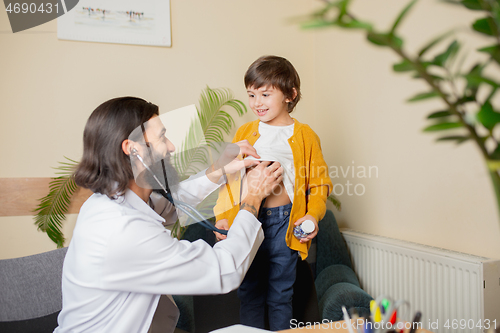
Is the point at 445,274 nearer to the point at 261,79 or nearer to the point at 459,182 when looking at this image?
the point at 459,182

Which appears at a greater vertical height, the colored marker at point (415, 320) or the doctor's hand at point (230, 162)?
the doctor's hand at point (230, 162)

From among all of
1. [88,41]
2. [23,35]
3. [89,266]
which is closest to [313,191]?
[89,266]

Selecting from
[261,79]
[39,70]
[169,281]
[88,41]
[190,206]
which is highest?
[88,41]

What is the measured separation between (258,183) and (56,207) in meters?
1.41

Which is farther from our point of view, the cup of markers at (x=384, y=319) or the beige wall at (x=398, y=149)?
the beige wall at (x=398, y=149)

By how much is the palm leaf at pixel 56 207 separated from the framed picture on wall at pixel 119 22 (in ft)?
2.50

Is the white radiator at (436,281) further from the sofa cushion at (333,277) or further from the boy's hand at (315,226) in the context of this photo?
the boy's hand at (315,226)

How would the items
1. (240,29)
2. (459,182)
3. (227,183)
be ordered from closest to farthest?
(227,183) < (459,182) < (240,29)

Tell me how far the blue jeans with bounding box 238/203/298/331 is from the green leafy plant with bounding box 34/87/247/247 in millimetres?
492

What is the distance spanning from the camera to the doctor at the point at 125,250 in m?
0.96

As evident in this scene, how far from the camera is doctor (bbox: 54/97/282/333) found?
956 mm

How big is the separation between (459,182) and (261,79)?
98 cm

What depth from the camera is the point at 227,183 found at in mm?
1447

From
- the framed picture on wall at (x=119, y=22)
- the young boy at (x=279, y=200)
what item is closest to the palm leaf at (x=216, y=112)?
the framed picture on wall at (x=119, y=22)
